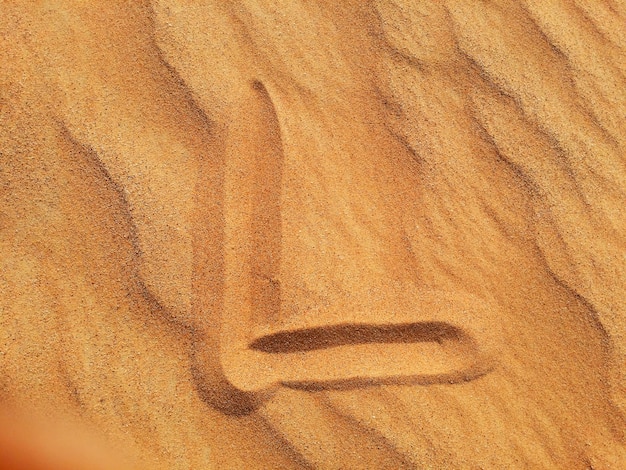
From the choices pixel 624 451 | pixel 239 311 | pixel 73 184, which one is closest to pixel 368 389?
pixel 239 311

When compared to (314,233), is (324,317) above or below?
below

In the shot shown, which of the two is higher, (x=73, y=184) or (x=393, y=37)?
(x=393, y=37)

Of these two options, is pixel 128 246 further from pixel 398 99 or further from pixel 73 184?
pixel 398 99

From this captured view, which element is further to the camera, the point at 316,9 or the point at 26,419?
the point at 316,9

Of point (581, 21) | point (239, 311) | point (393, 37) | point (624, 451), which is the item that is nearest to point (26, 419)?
point (239, 311)

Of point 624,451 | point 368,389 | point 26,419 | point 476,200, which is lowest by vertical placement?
point 26,419
